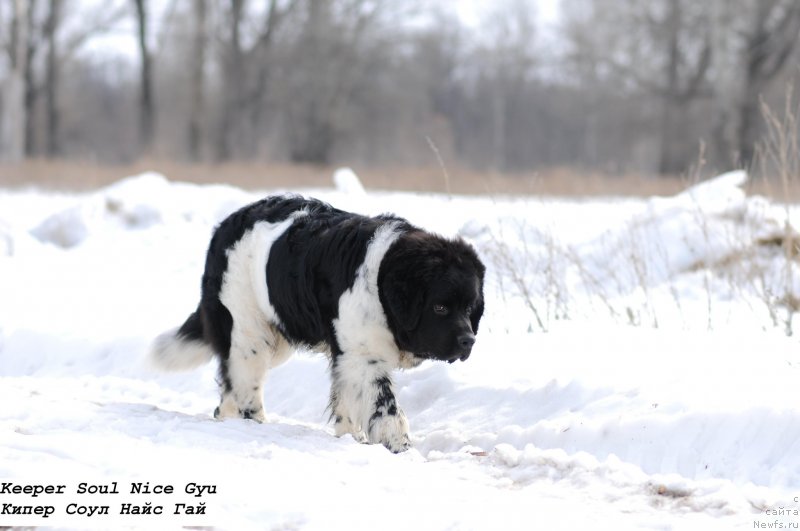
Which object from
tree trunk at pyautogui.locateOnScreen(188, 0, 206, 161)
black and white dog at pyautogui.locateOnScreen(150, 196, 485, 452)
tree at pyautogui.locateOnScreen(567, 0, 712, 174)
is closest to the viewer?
black and white dog at pyautogui.locateOnScreen(150, 196, 485, 452)

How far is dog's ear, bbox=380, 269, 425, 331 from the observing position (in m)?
4.91

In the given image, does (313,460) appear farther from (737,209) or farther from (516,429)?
(737,209)

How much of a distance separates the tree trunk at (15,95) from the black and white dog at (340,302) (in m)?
24.3

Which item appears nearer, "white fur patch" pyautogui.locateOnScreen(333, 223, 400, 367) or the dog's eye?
the dog's eye

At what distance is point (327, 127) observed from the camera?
137 feet

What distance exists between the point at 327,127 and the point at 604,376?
122 feet

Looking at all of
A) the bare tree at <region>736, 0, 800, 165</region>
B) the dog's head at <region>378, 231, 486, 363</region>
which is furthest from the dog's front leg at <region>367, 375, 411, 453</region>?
the bare tree at <region>736, 0, 800, 165</region>

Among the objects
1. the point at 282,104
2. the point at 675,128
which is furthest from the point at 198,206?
the point at 282,104

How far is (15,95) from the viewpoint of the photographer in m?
29.5

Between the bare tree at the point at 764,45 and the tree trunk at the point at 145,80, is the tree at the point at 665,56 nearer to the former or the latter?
the bare tree at the point at 764,45

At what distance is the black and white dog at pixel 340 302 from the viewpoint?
4.93 m

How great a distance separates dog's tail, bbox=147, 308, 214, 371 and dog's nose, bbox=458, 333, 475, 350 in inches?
78.9

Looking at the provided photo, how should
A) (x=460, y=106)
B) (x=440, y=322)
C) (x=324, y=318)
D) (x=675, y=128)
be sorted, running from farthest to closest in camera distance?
(x=460, y=106)
(x=675, y=128)
(x=324, y=318)
(x=440, y=322)

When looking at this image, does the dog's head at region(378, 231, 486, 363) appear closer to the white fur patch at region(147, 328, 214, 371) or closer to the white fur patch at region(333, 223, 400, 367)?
the white fur patch at region(333, 223, 400, 367)
